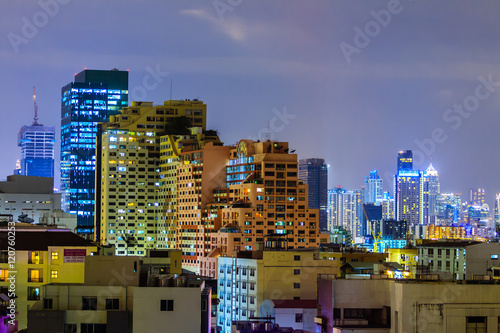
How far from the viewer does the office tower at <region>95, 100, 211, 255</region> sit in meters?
158

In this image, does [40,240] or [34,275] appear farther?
[40,240]

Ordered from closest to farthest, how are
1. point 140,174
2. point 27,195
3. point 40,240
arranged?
point 40,240 → point 27,195 → point 140,174

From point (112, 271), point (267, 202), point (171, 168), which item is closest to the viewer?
point (112, 271)

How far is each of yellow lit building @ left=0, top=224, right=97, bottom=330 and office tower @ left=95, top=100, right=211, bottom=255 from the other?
4199 inches

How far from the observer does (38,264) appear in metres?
46.0

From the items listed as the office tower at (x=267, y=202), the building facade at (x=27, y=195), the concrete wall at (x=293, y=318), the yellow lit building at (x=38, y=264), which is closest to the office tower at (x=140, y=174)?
the office tower at (x=267, y=202)

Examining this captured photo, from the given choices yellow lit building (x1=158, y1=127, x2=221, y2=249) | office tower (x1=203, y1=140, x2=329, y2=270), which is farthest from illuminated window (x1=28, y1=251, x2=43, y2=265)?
yellow lit building (x1=158, y1=127, x2=221, y2=249)

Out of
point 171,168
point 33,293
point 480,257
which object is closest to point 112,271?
point 33,293

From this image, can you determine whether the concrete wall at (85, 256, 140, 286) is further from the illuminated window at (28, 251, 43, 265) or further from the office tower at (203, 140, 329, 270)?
the office tower at (203, 140, 329, 270)

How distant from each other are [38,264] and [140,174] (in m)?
116

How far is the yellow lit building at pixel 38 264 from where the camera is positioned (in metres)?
45.1

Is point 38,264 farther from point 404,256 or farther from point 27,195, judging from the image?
point 27,195

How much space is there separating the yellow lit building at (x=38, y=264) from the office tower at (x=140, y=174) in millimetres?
106655

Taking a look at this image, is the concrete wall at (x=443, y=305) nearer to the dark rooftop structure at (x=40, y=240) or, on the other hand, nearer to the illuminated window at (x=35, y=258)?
the illuminated window at (x=35, y=258)
